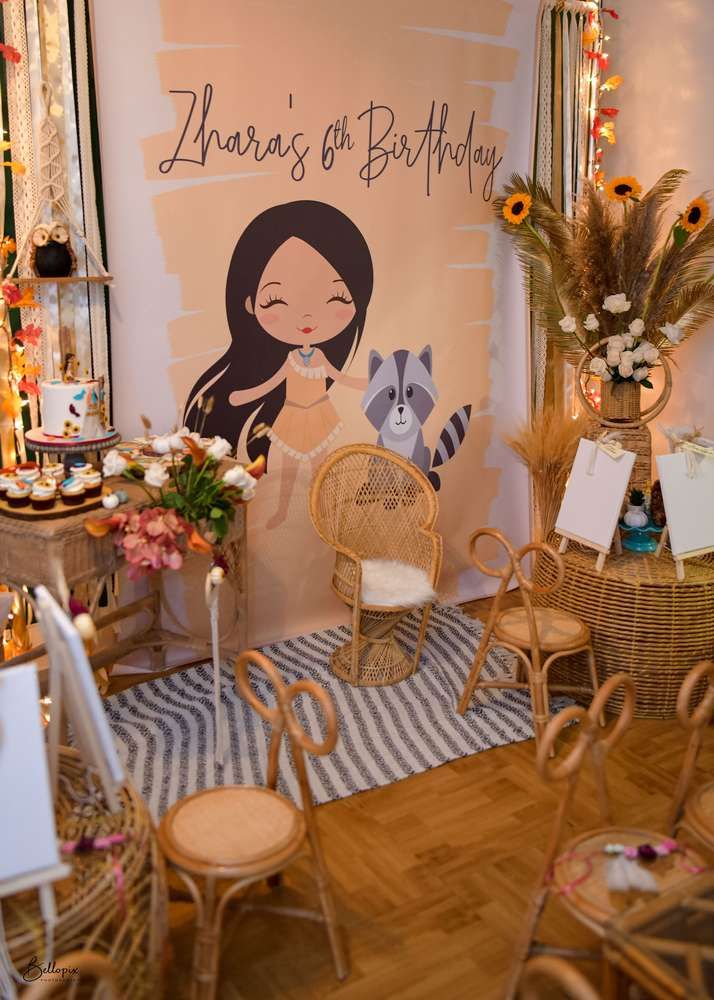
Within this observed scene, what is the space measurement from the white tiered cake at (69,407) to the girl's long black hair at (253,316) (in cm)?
68

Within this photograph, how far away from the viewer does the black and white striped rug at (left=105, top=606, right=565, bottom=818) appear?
3.33 meters

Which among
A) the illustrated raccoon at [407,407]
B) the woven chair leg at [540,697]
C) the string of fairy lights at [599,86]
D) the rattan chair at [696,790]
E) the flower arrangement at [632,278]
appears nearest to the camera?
the rattan chair at [696,790]

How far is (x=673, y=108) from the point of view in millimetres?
4547

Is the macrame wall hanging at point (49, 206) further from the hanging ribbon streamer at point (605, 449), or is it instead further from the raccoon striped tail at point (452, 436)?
the hanging ribbon streamer at point (605, 449)

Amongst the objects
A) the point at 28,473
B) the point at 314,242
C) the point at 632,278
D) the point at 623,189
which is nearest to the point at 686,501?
the point at 632,278

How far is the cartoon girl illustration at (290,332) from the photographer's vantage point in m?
4.02

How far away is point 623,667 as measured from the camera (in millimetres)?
3756

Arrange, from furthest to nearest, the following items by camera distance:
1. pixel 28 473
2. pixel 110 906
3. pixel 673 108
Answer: pixel 673 108 < pixel 28 473 < pixel 110 906

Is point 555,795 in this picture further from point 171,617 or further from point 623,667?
point 171,617

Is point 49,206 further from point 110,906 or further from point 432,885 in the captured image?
point 432,885

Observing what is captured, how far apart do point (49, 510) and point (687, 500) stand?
2231 millimetres

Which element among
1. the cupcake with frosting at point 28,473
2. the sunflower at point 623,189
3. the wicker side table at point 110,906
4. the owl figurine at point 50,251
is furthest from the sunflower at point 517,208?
the wicker side table at point 110,906

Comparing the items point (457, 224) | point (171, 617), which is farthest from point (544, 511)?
point (171, 617)

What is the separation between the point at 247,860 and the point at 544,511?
2621 mm
